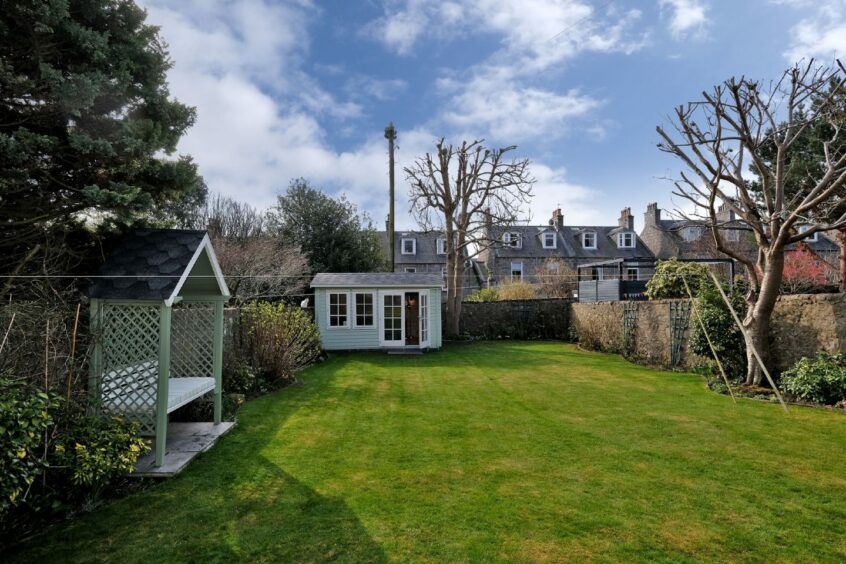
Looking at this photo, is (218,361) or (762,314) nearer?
(218,361)

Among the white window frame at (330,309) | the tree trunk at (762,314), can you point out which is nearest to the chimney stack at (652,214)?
the tree trunk at (762,314)

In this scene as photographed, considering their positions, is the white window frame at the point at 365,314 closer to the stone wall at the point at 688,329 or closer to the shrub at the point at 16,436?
the stone wall at the point at 688,329

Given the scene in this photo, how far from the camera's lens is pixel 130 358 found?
15.4ft

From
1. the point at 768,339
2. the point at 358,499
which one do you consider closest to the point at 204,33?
the point at 358,499

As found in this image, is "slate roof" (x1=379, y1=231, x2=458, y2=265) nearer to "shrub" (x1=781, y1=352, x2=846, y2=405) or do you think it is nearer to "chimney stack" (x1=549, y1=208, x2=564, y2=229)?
"chimney stack" (x1=549, y1=208, x2=564, y2=229)

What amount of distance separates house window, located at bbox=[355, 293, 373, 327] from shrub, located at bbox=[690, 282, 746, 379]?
971 centimetres

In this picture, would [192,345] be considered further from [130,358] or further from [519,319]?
[519,319]

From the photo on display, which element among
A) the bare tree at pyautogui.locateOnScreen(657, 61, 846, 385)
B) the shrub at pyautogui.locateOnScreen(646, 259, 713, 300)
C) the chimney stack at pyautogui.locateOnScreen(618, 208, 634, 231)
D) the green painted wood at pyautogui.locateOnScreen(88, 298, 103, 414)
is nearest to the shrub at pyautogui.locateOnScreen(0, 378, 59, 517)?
the green painted wood at pyautogui.locateOnScreen(88, 298, 103, 414)

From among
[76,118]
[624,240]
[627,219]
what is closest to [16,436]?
[76,118]

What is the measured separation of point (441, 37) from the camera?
10.3m

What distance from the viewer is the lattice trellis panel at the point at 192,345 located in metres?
6.63

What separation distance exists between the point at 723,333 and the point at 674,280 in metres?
2.99

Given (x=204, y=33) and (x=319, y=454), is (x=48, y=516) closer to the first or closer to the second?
(x=319, y=454)

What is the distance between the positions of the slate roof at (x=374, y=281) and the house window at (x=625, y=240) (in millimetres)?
21383
